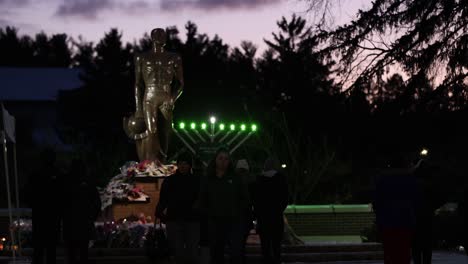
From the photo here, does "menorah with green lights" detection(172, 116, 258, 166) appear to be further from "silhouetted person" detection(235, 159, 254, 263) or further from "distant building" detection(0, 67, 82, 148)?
"distant building" detection(0, 67, 82, 148)

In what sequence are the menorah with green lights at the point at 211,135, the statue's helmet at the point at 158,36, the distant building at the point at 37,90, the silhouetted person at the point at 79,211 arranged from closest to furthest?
the silhouetted person at the point at 79,211 < the statue's helmet at the point at 158,36 < the menorah with green lights at the point at 211,135 < the distant building at the point at 37,90

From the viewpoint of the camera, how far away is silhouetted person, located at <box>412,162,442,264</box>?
40.4ft

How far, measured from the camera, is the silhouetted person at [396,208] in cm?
1062

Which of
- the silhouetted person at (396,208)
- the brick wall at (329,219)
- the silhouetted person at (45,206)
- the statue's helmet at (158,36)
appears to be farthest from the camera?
the brick wall at (329,219)

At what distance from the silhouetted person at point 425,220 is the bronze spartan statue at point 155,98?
10.3 m

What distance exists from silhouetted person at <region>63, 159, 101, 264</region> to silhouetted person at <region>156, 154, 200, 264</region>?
5.81ft

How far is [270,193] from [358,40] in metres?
5.16

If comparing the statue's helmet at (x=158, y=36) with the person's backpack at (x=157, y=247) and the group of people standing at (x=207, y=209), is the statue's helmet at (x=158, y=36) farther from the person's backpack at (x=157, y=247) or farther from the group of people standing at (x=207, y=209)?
the group of people standing at (x=207, y=209)

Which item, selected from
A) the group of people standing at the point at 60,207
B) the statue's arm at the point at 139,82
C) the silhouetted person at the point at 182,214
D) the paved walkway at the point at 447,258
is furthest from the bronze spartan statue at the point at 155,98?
the silhouetted person at the point at 182,214

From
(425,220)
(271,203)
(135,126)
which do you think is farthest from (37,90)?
(425,220)

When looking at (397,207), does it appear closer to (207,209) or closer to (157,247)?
(207,209)

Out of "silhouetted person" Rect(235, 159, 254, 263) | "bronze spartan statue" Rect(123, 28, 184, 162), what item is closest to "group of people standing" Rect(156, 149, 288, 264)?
"silhouetted person" Rect(235, 159, 254, 263)

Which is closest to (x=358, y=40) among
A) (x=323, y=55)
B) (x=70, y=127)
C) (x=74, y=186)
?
(x=323, y=55)

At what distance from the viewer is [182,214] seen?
11.8m
